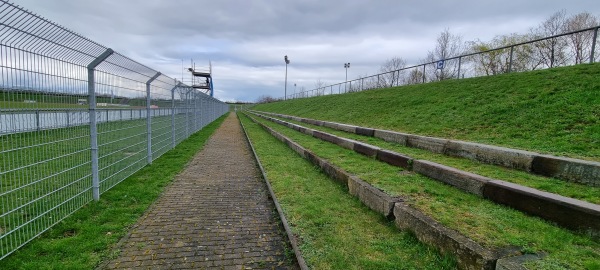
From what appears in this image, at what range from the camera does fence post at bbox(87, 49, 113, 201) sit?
4895 millimetres

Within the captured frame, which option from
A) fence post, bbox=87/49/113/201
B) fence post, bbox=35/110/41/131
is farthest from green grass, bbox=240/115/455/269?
fence post, bbox=35/110/41/131

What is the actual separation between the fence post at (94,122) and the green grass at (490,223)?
4448 millimetres

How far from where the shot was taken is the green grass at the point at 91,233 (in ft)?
10.5

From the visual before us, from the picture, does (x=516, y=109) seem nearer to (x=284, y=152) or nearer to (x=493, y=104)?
(x=493, y=104)

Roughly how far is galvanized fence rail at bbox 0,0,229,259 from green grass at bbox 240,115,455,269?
3104 mm

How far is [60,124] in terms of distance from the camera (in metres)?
4.23

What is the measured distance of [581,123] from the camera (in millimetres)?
5945

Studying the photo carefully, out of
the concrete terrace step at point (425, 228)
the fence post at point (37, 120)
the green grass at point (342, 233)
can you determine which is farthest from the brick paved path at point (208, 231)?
the fence post at point (37, 120)

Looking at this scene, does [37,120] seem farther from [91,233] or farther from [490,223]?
[490,223]

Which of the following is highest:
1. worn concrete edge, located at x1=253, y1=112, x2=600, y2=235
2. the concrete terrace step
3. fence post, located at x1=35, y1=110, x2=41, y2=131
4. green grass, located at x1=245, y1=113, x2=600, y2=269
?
fence post, located at x1=35, y1=110, x2=41, y2=131

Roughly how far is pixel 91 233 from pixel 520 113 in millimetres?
8762

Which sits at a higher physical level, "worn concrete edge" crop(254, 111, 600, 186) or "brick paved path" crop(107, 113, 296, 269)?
"worn concrete edge" crop(254, 111, 600, 186)

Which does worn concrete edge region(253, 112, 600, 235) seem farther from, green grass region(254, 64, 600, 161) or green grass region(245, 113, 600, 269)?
green grass region(254, 64, 600, 161)

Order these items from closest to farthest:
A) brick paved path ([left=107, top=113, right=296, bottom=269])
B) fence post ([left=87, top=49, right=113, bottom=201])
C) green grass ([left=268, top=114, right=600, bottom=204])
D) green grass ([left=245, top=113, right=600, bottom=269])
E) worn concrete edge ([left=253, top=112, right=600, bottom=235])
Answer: green grass ([left=245, top=113, right=600, bottom=269]) < worn concrete edge ([left=253, top=112, right=600, bottom=235]) < brick paved path ([left=107, top=113, right=296, bottom=269]) < green grass ([left=268, top=114, right=600, bottom=204]) < fence post ([left=87, top=49, right=113, bottom=201])
